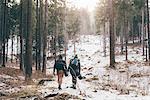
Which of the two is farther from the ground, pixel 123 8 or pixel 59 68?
pixel 123 8

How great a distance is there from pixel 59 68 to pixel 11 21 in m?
34.5

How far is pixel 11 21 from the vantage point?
166 ft

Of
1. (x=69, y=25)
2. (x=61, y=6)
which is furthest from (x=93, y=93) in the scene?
(x=69, y=25)

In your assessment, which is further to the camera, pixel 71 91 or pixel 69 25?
pixel 69 25

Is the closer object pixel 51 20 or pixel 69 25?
pixel 51 20

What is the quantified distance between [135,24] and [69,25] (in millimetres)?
13386

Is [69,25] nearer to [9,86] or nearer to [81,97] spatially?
[9,86]

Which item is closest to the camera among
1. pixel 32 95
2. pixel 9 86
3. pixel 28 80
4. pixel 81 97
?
pixel 81 97

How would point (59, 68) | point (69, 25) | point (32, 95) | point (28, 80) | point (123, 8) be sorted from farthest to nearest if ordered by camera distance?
point (69, 25) < point (123, 8) < point (28, 80) < point (59, 68) < point (32, 95)

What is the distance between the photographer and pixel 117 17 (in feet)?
178

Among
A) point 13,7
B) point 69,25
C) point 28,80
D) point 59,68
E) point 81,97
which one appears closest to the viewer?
point 81,97

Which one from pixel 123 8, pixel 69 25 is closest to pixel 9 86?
pixel 123 8

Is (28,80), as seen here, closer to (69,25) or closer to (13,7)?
(13,7)

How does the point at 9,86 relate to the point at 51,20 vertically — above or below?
below
